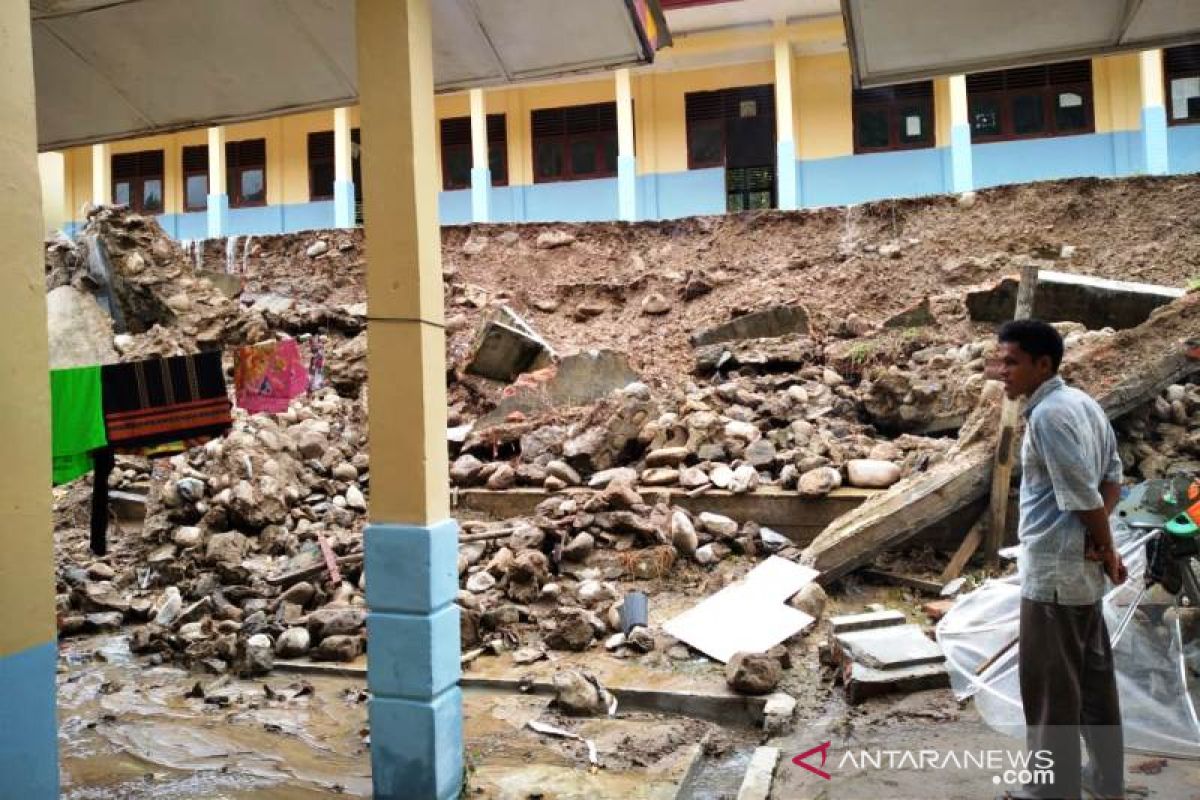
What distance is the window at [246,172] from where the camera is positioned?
61.8 ft

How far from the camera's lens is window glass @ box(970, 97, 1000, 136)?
1566 centimetres

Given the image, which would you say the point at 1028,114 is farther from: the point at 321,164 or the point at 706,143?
the point at 321,164

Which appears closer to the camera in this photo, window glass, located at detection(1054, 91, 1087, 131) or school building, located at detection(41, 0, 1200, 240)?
school building, located at detection(41, 0, 1200, 240)

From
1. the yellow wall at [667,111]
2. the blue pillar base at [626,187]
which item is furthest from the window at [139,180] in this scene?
the blue pillar base at [626,187]

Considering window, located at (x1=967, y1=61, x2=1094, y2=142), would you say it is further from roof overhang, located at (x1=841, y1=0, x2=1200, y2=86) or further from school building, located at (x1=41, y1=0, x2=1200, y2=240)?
roof overhang, located at (x1=841, y1=0, x2=1200, y2=86)

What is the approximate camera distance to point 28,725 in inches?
76.5

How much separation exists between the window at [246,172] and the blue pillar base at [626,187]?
9022mm

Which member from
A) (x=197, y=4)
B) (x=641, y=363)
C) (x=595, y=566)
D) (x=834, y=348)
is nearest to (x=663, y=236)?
(x=641, y=363)

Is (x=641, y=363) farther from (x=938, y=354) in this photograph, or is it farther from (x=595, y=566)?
(x=595, y=566)

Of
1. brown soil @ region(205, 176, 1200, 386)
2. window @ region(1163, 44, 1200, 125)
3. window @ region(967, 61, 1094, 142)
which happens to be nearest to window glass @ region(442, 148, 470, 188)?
brown soil @ region(205, 176, 1200, 386)

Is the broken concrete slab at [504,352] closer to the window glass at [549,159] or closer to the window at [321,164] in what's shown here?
the window glass at [549,159]

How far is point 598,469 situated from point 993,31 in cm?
530

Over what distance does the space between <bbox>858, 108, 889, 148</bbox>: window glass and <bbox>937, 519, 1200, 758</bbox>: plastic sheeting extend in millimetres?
14251

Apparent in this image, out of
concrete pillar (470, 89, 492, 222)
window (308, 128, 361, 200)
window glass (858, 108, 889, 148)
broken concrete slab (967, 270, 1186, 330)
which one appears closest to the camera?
broken concrete slab (967, 270, 1186, 330)
